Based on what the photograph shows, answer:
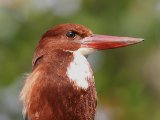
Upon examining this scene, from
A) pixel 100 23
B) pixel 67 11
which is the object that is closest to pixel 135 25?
pixel 100 23

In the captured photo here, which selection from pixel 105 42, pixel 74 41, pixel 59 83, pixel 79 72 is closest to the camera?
pixel 59 83

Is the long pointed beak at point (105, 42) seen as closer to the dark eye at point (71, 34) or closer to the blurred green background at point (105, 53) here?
→ the dark eye at point (71, 34)

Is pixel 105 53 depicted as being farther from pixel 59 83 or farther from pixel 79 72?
pixel 59 83

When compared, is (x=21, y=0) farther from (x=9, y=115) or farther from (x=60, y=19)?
(x=9, y=115)

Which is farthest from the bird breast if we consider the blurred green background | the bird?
the blurred green background

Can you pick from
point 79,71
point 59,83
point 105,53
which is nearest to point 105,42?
point 79,71

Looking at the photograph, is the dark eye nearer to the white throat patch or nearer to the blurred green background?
the white throat patch

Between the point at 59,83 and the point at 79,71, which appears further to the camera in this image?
the point at 79,71
